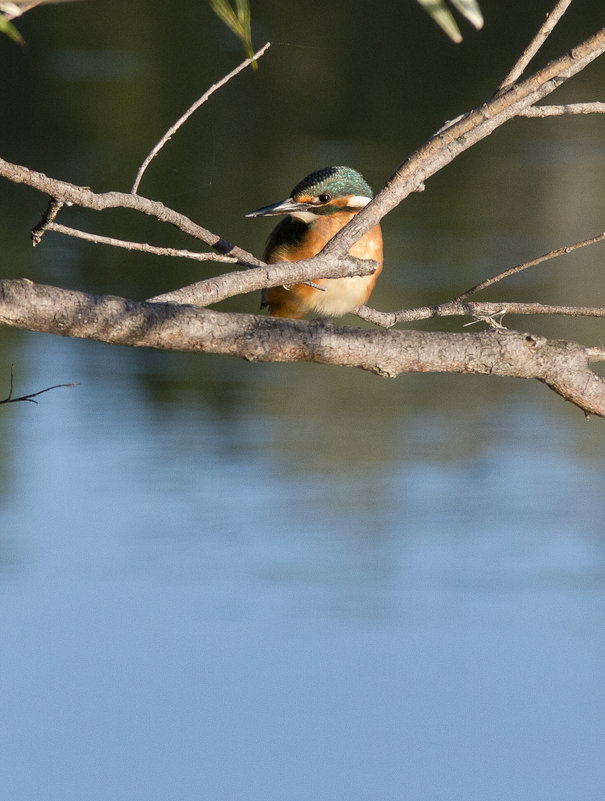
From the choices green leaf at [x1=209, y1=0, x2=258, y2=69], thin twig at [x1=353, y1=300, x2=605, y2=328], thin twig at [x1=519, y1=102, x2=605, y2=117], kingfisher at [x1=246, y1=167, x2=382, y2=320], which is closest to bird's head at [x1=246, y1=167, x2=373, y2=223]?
kingfisher at [x1=246, y1=167, x2=382, y2=320]

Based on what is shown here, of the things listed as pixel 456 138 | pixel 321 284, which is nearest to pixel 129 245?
pixel 456 138

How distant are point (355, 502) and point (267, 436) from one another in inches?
32.9

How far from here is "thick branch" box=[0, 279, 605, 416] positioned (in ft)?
3.67

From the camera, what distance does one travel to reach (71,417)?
7.44m

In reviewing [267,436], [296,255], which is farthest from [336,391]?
[296,255]

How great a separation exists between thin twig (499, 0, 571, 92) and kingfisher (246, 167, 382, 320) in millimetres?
818

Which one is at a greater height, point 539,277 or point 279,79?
point 279,79

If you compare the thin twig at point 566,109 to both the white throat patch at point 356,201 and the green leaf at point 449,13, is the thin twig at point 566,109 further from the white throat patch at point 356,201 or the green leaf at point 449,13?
the white throat patch at point 356,201

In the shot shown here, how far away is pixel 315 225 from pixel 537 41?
1061mm

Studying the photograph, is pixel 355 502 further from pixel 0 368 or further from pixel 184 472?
pixel 0 368

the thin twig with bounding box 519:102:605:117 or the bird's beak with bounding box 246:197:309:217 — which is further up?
the bird's beak with bounding box 246:197:309:217

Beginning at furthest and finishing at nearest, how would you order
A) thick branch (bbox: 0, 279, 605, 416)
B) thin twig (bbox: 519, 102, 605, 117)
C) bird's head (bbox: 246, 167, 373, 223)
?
bird's head (bbox: 246, 167, 373, 223) < thin twig (bbox: 519, 102, 605, 117) < thick branch (bbox: 0, 279, 605, 416)

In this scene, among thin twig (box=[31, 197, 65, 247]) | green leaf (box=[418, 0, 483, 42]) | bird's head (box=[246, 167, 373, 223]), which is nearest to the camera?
green leaf (box=[418, 0, 483, 42])

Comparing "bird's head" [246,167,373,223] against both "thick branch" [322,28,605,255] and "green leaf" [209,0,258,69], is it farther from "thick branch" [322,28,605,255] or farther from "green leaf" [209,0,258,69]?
"green leaf" [209,0,258,69]
